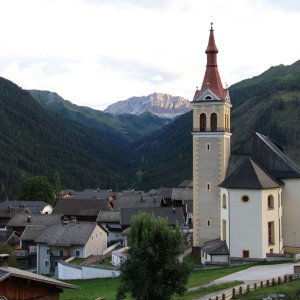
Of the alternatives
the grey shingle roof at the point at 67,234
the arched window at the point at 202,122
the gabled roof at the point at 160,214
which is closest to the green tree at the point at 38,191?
the gabled roof at the point at 160,214

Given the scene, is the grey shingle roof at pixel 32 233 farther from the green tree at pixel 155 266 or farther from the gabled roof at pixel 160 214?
the green tree at pixel 155 266

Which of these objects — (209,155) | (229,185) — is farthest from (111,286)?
(209,155)

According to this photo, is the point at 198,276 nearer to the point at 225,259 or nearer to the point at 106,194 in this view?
the point at 225,259

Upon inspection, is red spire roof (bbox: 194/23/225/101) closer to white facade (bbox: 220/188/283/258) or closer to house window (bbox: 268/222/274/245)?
white facade (bbox: 220/188/283/258)

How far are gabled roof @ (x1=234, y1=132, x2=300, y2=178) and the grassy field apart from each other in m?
12.4

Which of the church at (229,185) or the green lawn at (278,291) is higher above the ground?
the church at (229,185)

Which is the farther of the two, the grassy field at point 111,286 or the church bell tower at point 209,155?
the church bell tower at point 209,155

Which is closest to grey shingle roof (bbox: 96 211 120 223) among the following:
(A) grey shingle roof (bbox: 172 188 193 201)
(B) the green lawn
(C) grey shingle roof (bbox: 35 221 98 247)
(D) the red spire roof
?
(C) grey shingle roof (bbox: 35 221 98 247)

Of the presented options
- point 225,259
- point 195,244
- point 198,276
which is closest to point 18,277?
point 198,276

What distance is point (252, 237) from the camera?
178 feet

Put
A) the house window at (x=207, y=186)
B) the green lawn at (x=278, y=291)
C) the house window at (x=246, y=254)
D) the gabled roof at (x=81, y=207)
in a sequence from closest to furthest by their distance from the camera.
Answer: the green lawn at (x=278, y=291), the house window at (x=246, y=254), the house window at (x=207, y=186), the gabled roof at (x=81, y=207)

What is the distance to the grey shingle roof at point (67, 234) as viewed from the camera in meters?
75.5

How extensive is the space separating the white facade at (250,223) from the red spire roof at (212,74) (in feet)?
39.0

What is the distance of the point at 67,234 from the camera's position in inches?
3036
